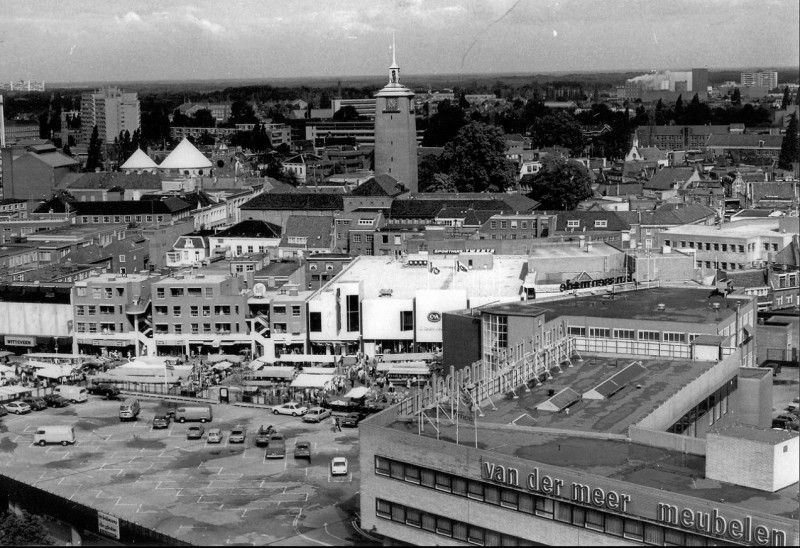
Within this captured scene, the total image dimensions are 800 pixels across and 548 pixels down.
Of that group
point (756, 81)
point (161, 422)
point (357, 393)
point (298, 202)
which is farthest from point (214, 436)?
point (756, 81)

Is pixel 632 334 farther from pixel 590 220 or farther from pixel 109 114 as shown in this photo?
pixel 109 114

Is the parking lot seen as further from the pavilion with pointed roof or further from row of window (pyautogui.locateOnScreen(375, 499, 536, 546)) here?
the pavilion with pointed roof

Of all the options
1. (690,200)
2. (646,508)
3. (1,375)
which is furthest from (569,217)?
(646,508)

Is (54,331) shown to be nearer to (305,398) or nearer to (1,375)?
(1,375)

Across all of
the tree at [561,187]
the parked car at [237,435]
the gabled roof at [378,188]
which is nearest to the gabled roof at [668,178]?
the tree at [561,187]

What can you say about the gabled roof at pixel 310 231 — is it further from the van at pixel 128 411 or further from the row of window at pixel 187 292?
the van at pixel 128 411
